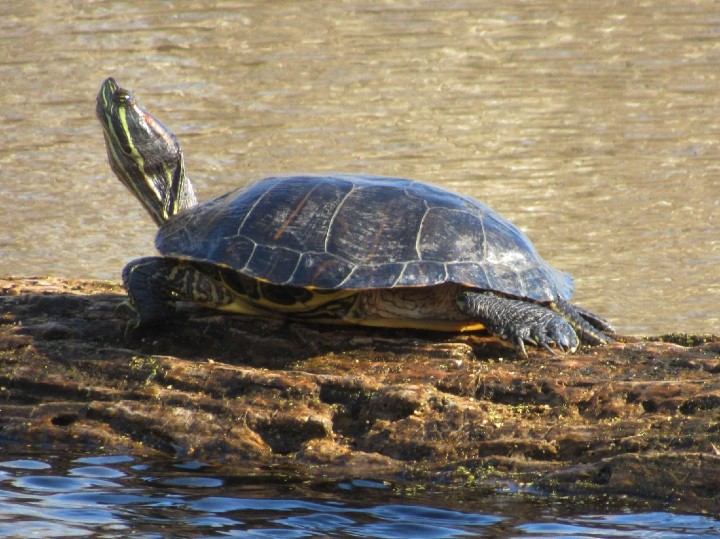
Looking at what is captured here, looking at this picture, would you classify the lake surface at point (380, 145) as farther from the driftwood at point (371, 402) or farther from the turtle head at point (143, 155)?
the turtle head at point (143, 155)

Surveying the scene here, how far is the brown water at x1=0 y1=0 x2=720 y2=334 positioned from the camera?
1138 centimetres

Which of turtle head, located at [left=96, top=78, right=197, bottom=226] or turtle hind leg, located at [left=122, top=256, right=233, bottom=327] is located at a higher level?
turtle head, located at [left=96, top=78, right=197, bottom=226]

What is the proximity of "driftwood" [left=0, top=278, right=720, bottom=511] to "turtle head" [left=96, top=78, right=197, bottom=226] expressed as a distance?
0.88 meters

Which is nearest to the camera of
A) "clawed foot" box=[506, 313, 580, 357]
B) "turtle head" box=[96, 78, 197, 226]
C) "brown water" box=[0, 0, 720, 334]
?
"clawed foot" box=[506, 313, 580, 357]

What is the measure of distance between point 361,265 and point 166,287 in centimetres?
113

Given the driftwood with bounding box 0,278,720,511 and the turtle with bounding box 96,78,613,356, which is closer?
the driftwood with bounding box 0,278,720,511

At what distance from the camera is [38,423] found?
18.9 ft

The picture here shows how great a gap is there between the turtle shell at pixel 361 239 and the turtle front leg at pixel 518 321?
0.09m

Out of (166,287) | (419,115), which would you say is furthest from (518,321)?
(419,115)

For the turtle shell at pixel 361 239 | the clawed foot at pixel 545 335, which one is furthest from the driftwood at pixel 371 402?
the turtle shell at pixel 361 239

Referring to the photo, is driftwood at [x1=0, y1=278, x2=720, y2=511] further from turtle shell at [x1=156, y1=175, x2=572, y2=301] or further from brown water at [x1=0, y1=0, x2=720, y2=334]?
brown water at [x1=0, y1=0, x2=720, y2=334]

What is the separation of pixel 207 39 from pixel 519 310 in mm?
14737

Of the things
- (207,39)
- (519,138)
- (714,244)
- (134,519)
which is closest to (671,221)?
(714,244)

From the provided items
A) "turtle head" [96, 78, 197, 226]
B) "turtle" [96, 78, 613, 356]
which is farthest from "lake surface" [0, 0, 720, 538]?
"turtle head" [96, 78, 197, 226]
